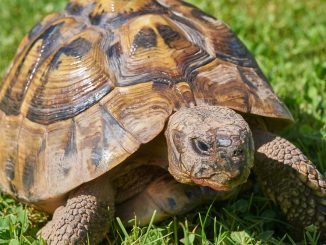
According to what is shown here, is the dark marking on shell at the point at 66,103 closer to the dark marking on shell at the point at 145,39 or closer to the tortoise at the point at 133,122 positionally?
the tortoise at the point at 133,122

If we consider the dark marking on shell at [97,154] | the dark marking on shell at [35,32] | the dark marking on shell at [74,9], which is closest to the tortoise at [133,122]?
the dark marking on shell at [97,154]

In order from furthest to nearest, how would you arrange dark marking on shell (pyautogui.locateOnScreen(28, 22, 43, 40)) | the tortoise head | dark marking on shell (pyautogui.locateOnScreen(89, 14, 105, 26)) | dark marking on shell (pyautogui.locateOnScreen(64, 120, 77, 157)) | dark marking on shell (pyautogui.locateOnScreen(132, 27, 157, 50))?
dark marking on shell (pyautogui.locateOnScreen(28, 22, 43, 40))
dark marking on shell (pyautogui.locateOnScreen(89, 14, 105, 26))
dark marking on shell (pyautogui.locateOnScreen(132, 27, 157, 50))
dark marking on shell (pyautogui.locateOnScreen(64, 120, 77, 157))
the tortoise head

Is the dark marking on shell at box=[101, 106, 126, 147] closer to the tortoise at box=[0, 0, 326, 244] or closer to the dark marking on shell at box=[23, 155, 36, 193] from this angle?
the tortoise at box=[0, 0, 326, 244]

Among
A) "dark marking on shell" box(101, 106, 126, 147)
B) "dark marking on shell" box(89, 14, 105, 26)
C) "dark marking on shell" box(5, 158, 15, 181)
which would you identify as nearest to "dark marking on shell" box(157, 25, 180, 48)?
"dark marking on shell" box(89, 14, 105, 26)

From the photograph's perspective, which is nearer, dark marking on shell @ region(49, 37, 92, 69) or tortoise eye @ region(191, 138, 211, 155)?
tortoise eye @ region(191, 138, 211, 155)

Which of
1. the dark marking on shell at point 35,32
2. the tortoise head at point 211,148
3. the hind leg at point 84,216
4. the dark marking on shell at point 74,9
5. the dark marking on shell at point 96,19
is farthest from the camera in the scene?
the dark marking on shell at point 35,32

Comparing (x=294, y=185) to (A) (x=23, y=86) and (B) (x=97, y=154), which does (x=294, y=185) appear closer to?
(B) (x=97, y=154)

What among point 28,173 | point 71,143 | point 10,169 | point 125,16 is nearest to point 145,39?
point 125,16

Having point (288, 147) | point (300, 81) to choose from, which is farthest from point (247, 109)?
point (300, 81)
